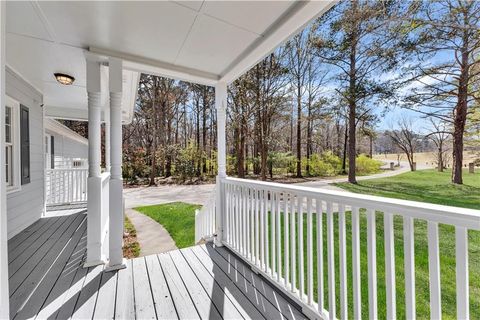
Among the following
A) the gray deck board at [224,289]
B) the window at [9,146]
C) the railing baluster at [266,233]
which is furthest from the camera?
the window at [9,146]

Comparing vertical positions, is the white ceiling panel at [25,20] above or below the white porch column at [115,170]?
above

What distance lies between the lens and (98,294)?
80.9 inches

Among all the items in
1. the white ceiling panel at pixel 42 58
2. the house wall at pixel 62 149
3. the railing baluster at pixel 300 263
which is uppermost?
the white ceiling panel at pixel 42 58

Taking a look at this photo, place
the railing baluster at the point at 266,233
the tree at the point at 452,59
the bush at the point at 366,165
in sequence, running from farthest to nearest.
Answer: the bush at the point at 366,165, the tree at the point at 452,59, the railing baluster at the point at 266,233

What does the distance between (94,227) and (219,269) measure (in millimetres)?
1528

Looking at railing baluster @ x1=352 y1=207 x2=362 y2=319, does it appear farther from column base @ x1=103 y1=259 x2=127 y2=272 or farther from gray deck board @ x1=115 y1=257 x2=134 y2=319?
column base @ x1=103 y1=259 x2=127 y2=272

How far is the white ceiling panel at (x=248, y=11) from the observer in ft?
5.70

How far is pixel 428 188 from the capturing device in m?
6.93

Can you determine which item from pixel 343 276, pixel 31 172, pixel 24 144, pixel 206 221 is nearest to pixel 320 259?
pixel 343 276

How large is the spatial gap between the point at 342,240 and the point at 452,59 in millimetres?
7653

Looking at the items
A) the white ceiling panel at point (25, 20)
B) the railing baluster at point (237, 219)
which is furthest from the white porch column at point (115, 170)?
the railing baluster at point (237, 219)

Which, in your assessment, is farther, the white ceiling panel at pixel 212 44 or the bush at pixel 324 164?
the bush at pixel 324 164

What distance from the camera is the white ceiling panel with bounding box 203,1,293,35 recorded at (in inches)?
68.4

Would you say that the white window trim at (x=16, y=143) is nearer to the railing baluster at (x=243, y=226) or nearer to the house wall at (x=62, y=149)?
the house wall at (x=62, y=149)
